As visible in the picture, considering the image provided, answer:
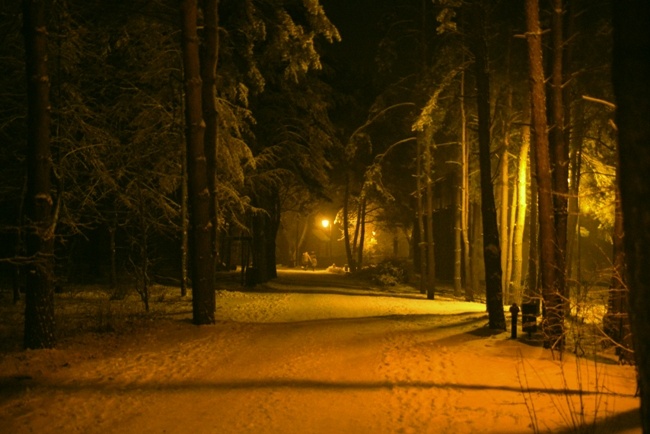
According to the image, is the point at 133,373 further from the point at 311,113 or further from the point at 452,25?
the point at 311,113

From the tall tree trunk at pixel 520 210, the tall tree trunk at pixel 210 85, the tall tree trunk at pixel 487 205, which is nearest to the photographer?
the tall tree trunk at pixel 487 205

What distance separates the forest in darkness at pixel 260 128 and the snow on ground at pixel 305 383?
1052 millimetres

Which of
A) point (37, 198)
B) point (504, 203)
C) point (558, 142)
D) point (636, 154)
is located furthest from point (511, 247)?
point (636, 154)

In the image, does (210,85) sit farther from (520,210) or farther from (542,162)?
(520,210)

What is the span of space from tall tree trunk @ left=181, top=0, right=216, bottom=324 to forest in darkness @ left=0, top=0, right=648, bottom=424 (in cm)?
4

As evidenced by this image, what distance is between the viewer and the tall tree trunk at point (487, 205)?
42.5 feet

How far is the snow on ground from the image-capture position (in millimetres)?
6477

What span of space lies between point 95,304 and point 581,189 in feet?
62.2

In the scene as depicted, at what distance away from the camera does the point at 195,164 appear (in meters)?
13.2

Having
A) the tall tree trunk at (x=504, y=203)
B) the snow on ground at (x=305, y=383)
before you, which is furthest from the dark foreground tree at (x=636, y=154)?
the tall tree trunk at (x=504, y=203)

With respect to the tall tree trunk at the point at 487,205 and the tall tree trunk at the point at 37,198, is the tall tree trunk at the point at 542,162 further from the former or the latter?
the tall tree trunk at the point at 37,198

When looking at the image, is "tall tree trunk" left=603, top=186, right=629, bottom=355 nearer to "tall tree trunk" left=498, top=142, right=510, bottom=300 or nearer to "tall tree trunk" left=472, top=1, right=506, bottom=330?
"tall tree trunk" left=472, top=1, right=506, bottom=330

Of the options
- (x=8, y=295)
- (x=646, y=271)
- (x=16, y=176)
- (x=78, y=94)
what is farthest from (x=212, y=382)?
(x=8, y=295)

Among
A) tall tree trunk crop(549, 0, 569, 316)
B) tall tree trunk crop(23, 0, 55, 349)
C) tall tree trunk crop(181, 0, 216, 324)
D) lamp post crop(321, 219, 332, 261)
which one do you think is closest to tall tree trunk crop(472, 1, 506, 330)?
tall tree trunk crop(549, 0, 569, 316)
